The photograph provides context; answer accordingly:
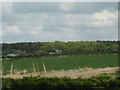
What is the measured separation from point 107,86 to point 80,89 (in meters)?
2.06

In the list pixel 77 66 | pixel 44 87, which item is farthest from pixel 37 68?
pixel 44 87

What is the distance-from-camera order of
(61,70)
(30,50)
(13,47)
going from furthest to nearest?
(13,47)
(30,50)
(61,70)

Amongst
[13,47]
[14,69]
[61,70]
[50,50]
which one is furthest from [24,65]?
[13,47]

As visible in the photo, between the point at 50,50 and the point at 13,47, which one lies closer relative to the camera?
the point at 50,50

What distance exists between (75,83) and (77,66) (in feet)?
69.3

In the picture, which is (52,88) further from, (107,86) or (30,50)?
(30,50)

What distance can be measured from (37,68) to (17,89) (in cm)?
1999

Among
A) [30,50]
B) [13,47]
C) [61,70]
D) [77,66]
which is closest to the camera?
Answer: [61,70]

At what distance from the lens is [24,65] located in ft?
139

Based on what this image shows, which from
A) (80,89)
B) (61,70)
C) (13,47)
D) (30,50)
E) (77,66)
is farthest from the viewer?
(13,47)

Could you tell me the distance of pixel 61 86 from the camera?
1964 centimetres

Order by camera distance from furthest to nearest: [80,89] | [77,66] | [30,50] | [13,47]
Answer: [13,47], [30,50], [77,66], [80,89]

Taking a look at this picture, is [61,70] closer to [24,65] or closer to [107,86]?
[24,65]

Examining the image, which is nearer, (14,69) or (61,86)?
(61,86)
